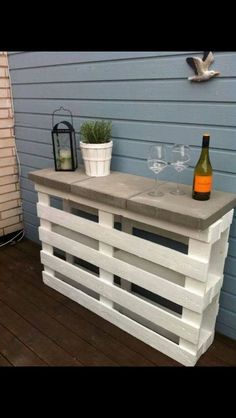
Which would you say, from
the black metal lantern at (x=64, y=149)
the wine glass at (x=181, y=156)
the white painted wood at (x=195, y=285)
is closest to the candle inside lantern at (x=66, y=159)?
the black metal lantern at (x=64, y=149)

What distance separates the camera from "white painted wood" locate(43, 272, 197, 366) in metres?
1.61

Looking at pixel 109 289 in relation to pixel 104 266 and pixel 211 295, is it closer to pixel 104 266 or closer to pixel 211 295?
pixel 104 266

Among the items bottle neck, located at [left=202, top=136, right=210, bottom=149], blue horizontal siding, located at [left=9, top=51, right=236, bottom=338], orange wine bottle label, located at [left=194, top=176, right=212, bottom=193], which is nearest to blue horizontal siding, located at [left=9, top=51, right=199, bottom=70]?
blue horizontal siding, located at [left=9, top=51, right=236, bottom=338]

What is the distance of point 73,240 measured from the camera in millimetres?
1964

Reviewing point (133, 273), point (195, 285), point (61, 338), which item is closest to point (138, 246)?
point (133, 273)

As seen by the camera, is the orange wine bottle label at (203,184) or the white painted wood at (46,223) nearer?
the orange wine bottle label at (203,184)

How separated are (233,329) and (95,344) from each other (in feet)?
2.44

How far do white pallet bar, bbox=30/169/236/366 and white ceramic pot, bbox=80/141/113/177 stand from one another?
52mm

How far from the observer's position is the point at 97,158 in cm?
181

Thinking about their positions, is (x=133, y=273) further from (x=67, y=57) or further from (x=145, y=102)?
(x=67, y=57)

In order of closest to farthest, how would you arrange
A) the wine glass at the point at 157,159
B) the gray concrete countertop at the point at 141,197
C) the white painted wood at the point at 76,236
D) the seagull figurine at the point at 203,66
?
1. the gray concrete countertop at the point at 141,197
2. the seagull figurine at the point at 203,66
3. the wine glass at the point at 157,159
4. the white painted wood at the point at 76,236

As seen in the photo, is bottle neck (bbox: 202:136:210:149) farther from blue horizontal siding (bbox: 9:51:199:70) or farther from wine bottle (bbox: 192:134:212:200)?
blue horizontal siding (bbox: 9:51:199:70)

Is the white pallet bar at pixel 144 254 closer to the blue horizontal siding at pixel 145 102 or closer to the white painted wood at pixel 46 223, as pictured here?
the white painted wood at pixel 46 223

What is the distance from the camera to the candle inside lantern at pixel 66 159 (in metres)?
1.99
